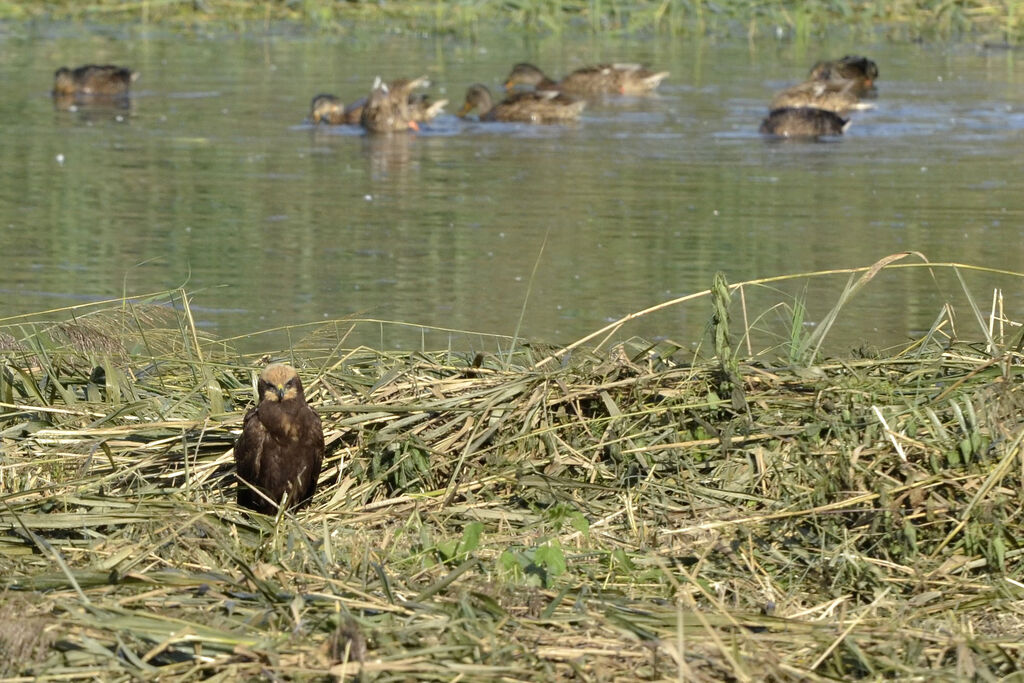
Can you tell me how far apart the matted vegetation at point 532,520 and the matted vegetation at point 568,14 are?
68.2 feet

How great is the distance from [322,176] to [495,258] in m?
3.77

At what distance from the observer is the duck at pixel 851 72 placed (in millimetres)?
18797

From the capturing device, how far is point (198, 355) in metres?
5.91

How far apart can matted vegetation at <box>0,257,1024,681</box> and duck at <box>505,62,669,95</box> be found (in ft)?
43.8

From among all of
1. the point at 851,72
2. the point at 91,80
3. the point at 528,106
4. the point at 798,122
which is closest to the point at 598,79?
the point at 528,106

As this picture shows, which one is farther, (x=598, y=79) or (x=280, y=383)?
(x=598, y=79)

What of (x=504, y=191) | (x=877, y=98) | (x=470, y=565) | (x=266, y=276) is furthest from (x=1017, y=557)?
(x=877, y=98)

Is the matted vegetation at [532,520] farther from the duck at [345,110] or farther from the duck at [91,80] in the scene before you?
the duck at [91,80]

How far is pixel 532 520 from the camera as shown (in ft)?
16.0

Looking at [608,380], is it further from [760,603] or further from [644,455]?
[760,603]

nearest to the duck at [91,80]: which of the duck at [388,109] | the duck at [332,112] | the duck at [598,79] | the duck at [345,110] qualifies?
the duck at [345,110]

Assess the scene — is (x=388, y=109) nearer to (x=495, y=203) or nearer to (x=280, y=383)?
(x=495, y=203)

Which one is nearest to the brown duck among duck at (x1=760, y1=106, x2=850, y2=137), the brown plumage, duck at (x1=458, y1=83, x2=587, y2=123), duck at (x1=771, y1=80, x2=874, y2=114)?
duck at (x1=458, y1=83, x2=587, y2=123)

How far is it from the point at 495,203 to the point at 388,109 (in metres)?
4.35
